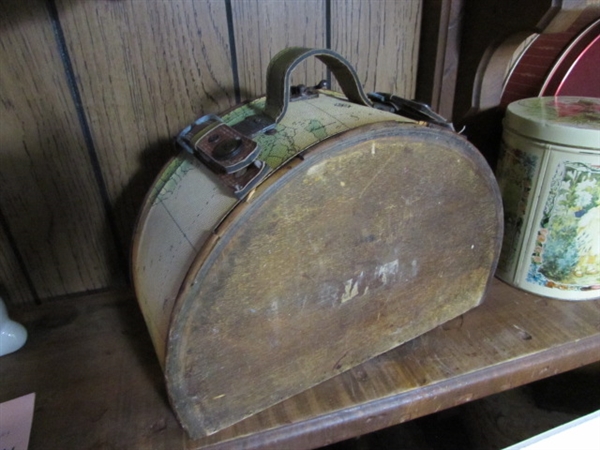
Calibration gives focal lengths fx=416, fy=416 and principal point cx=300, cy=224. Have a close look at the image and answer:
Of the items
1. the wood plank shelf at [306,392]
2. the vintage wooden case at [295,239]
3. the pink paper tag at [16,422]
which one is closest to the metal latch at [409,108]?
the vintage wooden case at [295,239]

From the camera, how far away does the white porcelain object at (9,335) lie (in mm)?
510

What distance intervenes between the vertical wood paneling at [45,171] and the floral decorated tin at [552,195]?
567mm

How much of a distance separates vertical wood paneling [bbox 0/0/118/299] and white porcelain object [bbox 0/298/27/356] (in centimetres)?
9

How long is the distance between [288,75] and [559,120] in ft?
1.10

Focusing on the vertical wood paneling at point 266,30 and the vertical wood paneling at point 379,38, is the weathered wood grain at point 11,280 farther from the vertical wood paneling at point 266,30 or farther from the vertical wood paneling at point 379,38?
the vertical wood paneling at point 379,38

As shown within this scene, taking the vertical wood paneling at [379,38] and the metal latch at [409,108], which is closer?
the metal latch at [409,108]

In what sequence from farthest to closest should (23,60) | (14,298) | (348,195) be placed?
(14,298), (23,60), (348,195)

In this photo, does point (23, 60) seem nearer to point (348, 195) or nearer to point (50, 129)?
point (50, 129)

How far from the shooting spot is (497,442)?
0.64m

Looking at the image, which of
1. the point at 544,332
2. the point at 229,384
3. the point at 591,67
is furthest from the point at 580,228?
the point at 229,384

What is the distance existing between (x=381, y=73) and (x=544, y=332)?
428mm

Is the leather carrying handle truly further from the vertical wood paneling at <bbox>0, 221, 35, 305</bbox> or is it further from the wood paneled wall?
the vertical wood paneling at <bbox>0, 221, 35, 305</bbox>

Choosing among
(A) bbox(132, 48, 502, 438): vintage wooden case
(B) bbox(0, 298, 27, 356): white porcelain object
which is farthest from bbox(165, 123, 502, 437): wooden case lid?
(B) bbox(0, 298, 27, 356): white porcelain object

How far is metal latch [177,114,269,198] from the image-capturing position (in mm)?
359
